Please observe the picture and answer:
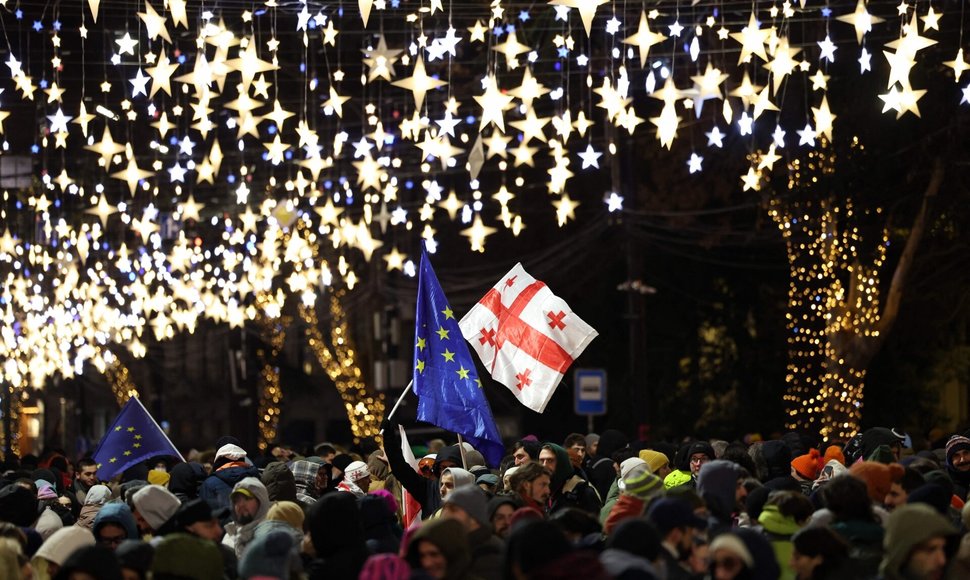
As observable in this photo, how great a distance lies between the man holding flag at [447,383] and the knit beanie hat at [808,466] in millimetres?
2455

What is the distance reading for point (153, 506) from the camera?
33.3 ft

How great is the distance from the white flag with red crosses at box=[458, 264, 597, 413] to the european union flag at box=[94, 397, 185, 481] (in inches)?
128

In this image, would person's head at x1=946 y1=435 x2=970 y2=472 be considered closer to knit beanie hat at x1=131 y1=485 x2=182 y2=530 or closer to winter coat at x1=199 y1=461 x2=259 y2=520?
winter coat at x1=199 y1=461 x2=259 y2=520

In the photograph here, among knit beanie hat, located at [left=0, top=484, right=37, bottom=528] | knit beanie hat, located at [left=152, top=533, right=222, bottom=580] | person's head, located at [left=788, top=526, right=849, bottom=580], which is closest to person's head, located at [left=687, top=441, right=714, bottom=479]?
knit beanie hat, located at [left=0, top=484, right=37, bottom=528]

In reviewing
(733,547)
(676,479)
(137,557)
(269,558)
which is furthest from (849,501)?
(676,479)

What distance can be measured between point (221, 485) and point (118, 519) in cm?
255

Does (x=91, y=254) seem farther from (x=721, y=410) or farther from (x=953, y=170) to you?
(x=953, y=170)

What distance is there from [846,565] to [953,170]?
18.6 metres

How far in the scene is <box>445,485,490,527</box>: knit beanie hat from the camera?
29.2 feet

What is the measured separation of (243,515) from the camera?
10328 millimetres

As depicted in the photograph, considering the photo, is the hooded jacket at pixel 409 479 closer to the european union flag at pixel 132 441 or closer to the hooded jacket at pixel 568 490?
the hooded jacket at pixel 568 490

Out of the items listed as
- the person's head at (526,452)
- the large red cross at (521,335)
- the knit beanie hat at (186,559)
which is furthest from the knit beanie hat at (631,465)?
the knit beanie hat at (186,559)

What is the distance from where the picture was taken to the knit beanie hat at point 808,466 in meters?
14.0

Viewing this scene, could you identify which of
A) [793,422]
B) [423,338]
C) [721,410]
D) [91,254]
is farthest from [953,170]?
[91,254]
